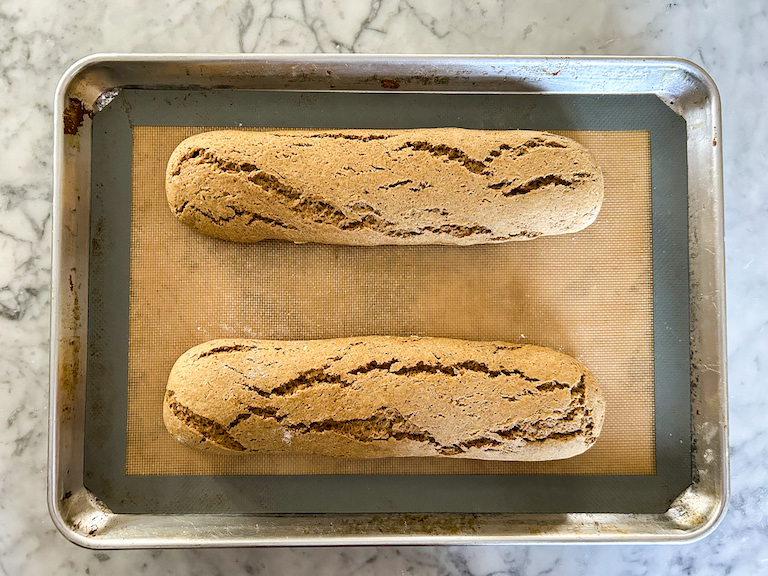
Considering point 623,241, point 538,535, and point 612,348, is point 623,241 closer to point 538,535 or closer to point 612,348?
point 612,348

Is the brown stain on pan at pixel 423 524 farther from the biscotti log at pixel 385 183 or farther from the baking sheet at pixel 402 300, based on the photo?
the biscotti log at pixel 385 183

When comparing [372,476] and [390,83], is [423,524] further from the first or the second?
[390,83]

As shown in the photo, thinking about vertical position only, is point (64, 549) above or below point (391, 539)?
below

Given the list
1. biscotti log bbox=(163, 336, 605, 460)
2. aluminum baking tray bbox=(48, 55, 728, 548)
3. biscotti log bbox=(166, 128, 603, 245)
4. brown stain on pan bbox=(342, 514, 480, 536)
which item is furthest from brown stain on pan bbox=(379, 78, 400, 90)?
brown stain on pan bbox=(342, 514, 480, 536)

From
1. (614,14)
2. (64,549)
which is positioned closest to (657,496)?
(614,14)

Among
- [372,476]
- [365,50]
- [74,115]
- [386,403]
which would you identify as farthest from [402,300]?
[74,115]
